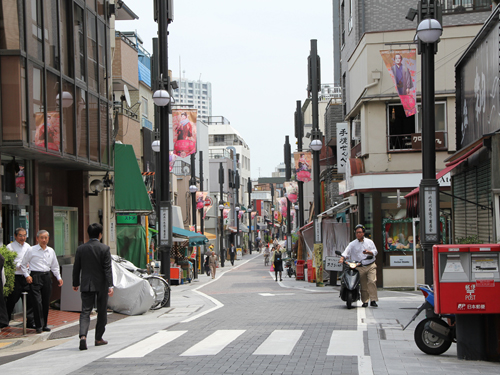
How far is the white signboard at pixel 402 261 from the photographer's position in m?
24.0

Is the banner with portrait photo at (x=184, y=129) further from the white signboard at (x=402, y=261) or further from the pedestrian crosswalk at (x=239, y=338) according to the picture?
the pedestrian crosswalk at (x=239, y=338)

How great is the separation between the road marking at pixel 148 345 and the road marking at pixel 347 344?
7.94 feet

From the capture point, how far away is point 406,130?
2466cm

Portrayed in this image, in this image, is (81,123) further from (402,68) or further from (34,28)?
(402,68)

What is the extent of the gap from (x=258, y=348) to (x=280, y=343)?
21.5 inches

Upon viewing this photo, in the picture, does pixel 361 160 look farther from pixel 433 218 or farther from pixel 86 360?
pixel 86 360

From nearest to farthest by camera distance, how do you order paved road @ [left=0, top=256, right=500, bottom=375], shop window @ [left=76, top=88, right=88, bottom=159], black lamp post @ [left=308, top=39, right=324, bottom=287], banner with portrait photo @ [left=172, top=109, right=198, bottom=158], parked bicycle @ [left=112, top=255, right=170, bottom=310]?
paved road @ [left=0, top=256, right=500, bottom=375] → parked bicycle @ [left=112, top=255, right=170, bottom=310] → shop window @ [left=76, top=88, right=88, bottom=159] → black lamp post @ [left=308, top=39, right=324, bottom=287] → banner with portrait photo @ [left=172, top=109, right=198, bottom=158]

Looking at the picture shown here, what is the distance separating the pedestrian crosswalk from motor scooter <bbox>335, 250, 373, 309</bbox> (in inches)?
156

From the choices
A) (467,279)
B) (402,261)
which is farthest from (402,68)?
(467,279)

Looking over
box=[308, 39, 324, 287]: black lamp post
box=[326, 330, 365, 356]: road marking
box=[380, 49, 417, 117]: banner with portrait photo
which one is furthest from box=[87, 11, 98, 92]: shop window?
box=[326, 330, 365, 356]: road marking

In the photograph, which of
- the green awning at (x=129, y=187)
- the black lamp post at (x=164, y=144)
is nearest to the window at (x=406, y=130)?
the green awning at (x=129, y=187)

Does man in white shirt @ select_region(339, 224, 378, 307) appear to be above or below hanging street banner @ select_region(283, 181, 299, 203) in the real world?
below

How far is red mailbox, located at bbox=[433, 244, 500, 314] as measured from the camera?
836 centimetres

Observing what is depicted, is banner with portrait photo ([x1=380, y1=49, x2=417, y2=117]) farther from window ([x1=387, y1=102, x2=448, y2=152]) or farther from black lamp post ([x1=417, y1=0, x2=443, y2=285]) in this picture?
black lamp post ([x1=417, y1=0, x2=443, y2=285])
